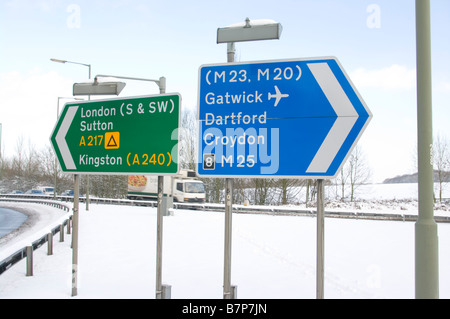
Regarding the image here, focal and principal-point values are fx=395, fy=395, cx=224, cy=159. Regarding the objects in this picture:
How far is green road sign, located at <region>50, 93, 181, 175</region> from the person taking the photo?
15.9 feet

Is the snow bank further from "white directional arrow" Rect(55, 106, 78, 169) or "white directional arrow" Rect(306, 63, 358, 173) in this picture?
"white directional arrow" Rect(306, 63, 358, 173)

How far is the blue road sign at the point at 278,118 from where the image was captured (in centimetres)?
376

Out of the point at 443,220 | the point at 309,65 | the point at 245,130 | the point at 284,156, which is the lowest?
the point at 443,220

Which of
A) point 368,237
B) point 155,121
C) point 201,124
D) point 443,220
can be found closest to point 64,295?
point 155,121

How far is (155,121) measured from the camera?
4934mm

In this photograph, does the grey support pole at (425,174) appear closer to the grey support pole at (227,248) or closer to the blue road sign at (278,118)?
the blue road sign at (278,118)

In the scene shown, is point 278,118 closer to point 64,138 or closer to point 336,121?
point 336,121

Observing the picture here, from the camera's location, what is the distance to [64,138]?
566 cm

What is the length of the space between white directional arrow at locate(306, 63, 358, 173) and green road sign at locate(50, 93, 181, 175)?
1752 mm

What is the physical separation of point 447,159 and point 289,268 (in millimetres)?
35699

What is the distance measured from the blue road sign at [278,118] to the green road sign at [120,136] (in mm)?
642


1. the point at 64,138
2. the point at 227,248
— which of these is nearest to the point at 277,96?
the point at 227,248

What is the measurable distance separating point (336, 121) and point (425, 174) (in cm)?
206
